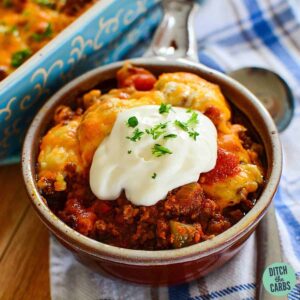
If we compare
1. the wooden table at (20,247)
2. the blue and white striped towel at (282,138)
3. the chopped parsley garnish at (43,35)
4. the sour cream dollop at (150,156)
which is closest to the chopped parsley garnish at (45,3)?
the chopped parsley garnish at (43,35)

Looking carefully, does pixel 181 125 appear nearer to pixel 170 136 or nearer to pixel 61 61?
pixel 170 136

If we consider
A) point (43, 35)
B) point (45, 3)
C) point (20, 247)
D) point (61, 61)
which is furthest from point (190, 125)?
point (45, 3)

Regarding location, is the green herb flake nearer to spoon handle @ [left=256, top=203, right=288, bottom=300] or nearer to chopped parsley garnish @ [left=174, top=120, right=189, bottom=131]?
chopped parsley garnish @ [left=174, top=120, right=189, bottom=131]

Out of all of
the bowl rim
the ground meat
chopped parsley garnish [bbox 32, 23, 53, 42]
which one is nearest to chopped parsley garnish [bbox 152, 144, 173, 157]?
the ground meat

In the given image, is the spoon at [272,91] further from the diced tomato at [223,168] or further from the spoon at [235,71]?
the diced tomato at [223,168]

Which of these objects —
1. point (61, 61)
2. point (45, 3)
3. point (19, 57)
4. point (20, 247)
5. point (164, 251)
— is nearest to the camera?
point (164, 251)
